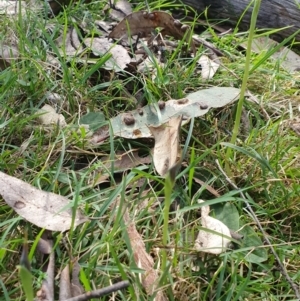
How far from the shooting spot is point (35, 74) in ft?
5.51

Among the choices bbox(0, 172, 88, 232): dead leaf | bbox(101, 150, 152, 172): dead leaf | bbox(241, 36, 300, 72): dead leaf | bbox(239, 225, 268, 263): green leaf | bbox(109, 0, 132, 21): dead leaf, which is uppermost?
bbox(0, 172, 88, 232): dead leaf

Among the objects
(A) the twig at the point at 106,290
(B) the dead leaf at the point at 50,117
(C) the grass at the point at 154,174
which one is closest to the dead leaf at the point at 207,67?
(C) the grass at the point at 154,174

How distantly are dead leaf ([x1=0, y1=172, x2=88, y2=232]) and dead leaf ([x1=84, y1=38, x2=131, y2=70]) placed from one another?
60cm

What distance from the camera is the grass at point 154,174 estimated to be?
113cm

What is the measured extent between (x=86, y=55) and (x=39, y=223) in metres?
0.82

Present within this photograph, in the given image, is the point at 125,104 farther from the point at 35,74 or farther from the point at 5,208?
the point at 5,208

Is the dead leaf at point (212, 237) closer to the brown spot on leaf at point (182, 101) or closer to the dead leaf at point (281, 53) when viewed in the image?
the brown spot on leaf at point (182, 101)

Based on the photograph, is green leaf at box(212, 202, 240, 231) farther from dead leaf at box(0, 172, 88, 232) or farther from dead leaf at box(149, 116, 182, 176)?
dead leaf at box(0, 172, 88, 232)

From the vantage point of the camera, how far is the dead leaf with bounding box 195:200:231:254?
1.15 metres

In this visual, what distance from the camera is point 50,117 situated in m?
1.56

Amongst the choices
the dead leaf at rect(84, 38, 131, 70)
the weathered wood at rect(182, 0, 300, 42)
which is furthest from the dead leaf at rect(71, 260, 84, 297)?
the weathered wood at rect(182, 0, 300, 42)

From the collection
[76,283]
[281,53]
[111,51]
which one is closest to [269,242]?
[76,283]

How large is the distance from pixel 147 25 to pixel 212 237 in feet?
3.39

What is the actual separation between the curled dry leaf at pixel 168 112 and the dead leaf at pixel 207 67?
0.54 feet
